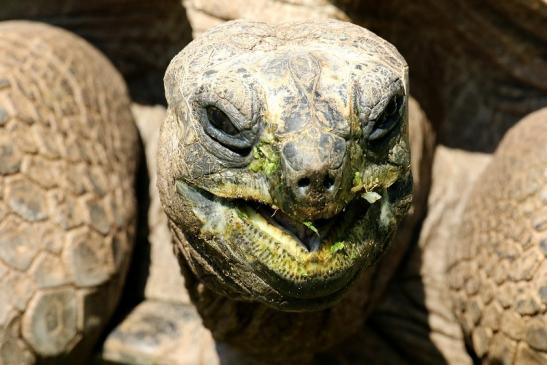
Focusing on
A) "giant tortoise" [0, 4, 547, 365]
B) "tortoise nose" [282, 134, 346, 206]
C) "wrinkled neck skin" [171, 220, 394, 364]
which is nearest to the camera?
"tortoise nose" [282, 134, 346, 206]

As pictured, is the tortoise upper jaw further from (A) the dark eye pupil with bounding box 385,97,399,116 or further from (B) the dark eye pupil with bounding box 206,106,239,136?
(A) the dark eye pupil with bounding box 385,97,399,116

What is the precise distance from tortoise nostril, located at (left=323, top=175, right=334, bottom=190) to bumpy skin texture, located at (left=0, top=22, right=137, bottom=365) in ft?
3.54

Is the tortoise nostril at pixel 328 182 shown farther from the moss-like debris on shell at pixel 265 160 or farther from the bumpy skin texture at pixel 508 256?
the bumpy skin texture at pixel 508 256

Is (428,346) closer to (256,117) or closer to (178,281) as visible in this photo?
(178,281)

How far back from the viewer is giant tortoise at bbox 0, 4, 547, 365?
2.22 metres

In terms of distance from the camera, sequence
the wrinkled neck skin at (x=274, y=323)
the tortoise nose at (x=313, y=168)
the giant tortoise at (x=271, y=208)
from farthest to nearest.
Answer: the wrinkled neck skin at (x=274, y=323) → the giant tortoise at (x=271, y=208) → the tortoise nose at (x=313, y=168)

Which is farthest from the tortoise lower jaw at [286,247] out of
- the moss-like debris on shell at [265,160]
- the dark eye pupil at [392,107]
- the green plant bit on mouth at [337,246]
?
the dark eye pupil at [392,107]

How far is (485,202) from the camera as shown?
124 inches

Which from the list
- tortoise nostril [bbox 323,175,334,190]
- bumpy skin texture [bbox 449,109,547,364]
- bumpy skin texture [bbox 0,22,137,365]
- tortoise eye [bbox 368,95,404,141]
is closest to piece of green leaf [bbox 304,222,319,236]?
tortoise nostril [bbox 323,175,334,190]

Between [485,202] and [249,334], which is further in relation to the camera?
[485,202]

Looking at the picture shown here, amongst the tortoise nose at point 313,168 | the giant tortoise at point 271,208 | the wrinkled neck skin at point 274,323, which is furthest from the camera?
the wrinkled neck skin at point 274,323

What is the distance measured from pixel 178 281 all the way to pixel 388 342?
72 centimetres

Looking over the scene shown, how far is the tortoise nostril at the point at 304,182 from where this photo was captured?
82.7 inches

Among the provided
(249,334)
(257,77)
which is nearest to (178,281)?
(249,334)
